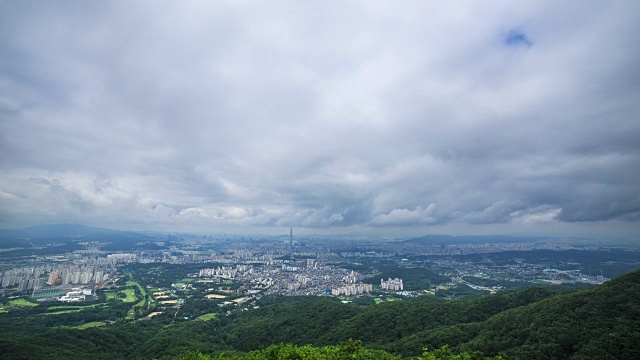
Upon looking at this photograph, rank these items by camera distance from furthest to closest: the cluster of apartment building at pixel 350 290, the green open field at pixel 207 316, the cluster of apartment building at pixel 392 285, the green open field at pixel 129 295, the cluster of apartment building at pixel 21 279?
1. the cluster of apartment building at pixel 392 285
2. the cluster of apartment building at pixel 350 290
3. the cluster of apartment building at pixel 21 279
4. the green open field at pixel 129 295
5. the green open field at pixel 207 316

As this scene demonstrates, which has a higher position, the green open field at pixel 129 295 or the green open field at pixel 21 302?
the green open field at pixel 21 302

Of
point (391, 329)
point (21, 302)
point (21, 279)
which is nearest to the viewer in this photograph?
point (391, 329)

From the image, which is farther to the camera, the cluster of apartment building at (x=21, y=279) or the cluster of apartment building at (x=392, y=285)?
the cluster of apartment building at (x=392, y=285)

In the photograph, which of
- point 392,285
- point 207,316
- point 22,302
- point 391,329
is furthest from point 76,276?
point 392,285

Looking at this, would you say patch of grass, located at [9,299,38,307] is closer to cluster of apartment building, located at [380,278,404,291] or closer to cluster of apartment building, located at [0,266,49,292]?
cluster of apartment building, located at [0,266,49,292]

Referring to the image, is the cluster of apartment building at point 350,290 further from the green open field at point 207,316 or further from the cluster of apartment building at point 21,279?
the cluster of apartment building at point 21,279

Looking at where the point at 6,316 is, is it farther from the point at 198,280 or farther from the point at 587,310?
the point at 587,310

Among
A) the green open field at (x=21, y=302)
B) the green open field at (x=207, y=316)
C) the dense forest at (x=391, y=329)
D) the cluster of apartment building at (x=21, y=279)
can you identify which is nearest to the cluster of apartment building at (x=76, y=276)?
the cluster of apartment building at (x=21, y=279)

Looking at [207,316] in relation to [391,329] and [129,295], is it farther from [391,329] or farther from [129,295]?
[391,329]

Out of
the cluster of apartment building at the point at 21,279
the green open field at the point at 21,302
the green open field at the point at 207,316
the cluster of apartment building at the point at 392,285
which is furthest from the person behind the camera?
the cluster of apartment building at the point at 392,285
